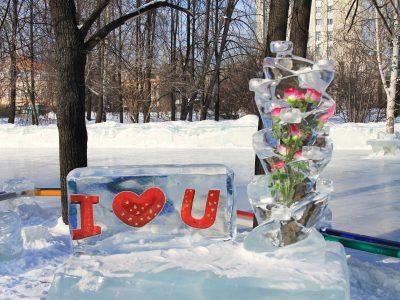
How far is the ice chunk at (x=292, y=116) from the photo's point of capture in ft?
9.80

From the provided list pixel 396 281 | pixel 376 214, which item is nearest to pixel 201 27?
pixel 376 214

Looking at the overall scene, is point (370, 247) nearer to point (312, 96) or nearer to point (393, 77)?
point (312, 96)

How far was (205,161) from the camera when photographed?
525 inches

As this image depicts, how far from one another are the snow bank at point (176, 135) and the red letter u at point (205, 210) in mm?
14394

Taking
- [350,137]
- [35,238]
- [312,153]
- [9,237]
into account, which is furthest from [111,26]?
[350,137]

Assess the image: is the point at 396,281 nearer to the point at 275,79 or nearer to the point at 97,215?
the point at 275,79

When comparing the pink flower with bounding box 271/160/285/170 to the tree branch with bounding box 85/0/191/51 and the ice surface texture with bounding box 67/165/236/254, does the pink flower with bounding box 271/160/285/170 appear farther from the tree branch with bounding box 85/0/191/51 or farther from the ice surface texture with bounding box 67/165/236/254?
the tree branch with bounding box 85/0/191/51

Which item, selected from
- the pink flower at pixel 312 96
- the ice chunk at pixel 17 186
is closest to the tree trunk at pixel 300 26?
the pink flower at pixel 312 96

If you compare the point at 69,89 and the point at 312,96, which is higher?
the point at 69,89

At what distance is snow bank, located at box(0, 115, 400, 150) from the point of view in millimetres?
17359

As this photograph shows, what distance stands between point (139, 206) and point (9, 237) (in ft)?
8.24

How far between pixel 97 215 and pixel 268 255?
3.35 feet

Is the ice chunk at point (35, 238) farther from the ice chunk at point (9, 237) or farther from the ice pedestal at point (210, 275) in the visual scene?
the ice pedestal at point (210, 275)

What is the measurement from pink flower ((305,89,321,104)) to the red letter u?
0.77 meters
